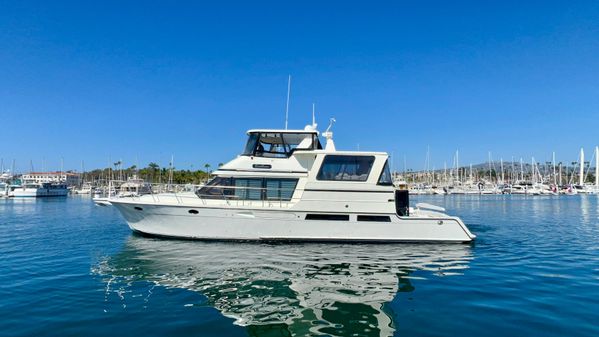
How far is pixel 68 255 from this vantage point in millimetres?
10461

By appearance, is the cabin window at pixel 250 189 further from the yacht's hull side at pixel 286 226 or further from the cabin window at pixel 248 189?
the yacht's hull side at pixel 286 226

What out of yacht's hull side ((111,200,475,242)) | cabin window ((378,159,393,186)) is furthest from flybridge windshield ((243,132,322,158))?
cabin window ((378,159,393,186))

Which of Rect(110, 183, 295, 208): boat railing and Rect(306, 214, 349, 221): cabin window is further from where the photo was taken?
Rect(110, 183, 295, 208): boat railing

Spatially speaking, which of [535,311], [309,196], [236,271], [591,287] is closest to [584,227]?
Answer: [591,287]

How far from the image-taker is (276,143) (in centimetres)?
1398

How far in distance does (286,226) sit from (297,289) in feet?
17.7

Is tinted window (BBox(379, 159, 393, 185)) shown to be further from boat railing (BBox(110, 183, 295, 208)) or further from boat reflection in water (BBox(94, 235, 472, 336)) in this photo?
boat railing (BBox(110, 183, 295, 208))

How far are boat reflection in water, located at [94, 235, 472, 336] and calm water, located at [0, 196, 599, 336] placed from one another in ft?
0.10

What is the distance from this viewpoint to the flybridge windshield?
13719 millimetres

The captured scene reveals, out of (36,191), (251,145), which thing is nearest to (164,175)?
(36,191)

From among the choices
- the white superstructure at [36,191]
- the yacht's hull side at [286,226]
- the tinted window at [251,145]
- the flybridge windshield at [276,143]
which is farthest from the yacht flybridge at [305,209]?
the white superstructure at [36,191]

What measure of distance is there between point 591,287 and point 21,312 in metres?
10.0

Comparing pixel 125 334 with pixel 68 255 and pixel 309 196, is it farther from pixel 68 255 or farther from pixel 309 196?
pixel 309 196

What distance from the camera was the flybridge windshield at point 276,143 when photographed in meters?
13.7
